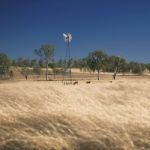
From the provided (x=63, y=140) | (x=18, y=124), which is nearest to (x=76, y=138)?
(x=63, y=140)

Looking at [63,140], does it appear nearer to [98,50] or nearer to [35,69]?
[98,50]

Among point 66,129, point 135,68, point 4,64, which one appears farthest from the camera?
point 135,68

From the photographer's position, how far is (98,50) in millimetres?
122750

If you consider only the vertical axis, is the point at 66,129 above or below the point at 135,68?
below

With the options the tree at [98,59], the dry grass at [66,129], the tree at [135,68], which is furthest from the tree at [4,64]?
the dry grass at [66,129]

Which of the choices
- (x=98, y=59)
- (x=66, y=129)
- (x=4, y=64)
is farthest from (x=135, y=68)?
(x=66, y=129)

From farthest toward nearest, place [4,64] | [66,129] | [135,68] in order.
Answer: [135,68] → [4,64] → [66,129]

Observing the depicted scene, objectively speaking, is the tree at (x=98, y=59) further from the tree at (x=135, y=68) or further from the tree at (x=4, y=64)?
the tree at (x=135, y=68)

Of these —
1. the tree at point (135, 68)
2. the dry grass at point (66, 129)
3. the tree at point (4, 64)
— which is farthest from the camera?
the tree at point (135, 68)

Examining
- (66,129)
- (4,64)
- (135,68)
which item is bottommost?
(66,129)

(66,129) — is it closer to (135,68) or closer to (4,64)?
(4,64)

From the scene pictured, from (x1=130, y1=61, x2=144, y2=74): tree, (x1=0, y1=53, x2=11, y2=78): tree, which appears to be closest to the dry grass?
(x1=0, y1=53, x2=11, y2=78): tree

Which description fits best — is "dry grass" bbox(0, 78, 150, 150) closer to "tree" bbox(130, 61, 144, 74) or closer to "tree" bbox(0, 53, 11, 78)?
"tree" bbox(0, 53, 11, 78)

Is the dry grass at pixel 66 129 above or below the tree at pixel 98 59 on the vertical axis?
A: below
